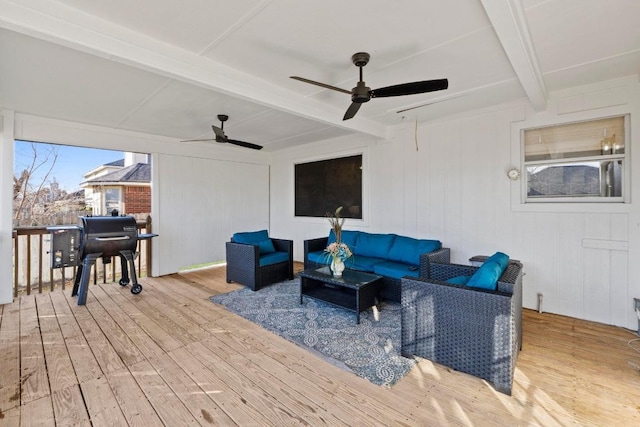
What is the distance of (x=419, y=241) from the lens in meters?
4.17

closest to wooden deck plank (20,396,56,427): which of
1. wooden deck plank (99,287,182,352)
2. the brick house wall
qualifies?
wooden deck plank (99,287,182,352)

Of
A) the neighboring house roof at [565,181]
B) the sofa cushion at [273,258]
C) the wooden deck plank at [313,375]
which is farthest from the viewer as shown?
the sofa cushion at [273,258]

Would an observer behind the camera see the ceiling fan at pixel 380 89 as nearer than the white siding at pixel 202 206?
Yes

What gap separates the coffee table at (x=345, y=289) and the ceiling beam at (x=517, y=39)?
2488 mm

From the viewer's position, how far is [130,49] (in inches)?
88.7

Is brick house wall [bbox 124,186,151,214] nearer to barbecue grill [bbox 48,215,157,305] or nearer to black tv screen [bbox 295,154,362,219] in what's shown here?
barbecue grill [bbox 48,215,157,305]

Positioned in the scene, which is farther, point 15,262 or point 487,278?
point 15,262

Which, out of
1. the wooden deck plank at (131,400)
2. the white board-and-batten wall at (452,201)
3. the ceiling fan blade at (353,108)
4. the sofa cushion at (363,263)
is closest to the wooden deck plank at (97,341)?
the wooden deck plank at (131,400)

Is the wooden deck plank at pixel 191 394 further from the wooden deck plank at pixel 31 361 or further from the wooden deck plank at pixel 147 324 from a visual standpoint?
the wooden deck plank at pixel 31 361

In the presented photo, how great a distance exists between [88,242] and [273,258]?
2.45 meters

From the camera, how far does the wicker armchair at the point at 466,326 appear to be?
2059mm

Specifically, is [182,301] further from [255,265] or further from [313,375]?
[313,375]

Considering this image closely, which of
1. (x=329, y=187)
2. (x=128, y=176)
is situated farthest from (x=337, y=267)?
(x=128, y=176)

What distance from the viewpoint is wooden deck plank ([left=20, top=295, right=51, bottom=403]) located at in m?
2.05
